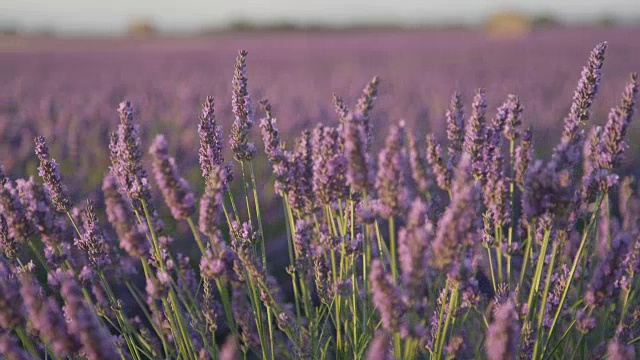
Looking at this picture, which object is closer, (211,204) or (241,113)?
(211,204)

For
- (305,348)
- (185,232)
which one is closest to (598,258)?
(305,348)

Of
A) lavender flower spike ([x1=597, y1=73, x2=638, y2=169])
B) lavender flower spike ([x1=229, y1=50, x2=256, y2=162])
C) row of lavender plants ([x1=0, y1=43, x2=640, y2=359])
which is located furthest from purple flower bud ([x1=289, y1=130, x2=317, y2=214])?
lavender flower spike ([x1=597, y1=73, x2=638, y2=169])

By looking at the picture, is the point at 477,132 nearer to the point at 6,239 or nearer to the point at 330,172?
the point at 330,172

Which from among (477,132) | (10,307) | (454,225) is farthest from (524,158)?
(10,307)

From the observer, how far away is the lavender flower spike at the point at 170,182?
4.45ft

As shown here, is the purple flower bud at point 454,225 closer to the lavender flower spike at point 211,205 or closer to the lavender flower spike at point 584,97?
the lavender flower spike at point 211,205

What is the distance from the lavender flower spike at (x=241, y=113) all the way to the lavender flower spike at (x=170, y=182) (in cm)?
50

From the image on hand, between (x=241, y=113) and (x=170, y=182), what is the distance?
55cm

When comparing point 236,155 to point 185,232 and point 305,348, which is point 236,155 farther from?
point 185,232

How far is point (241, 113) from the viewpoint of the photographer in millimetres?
1885

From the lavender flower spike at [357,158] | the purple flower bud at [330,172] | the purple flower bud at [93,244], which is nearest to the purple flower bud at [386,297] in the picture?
the lavender flower spike at [357,158]

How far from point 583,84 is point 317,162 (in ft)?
2.66

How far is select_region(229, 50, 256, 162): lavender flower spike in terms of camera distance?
184 cm

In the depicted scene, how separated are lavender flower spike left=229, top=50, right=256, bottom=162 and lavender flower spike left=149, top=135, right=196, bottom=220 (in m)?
0.50
